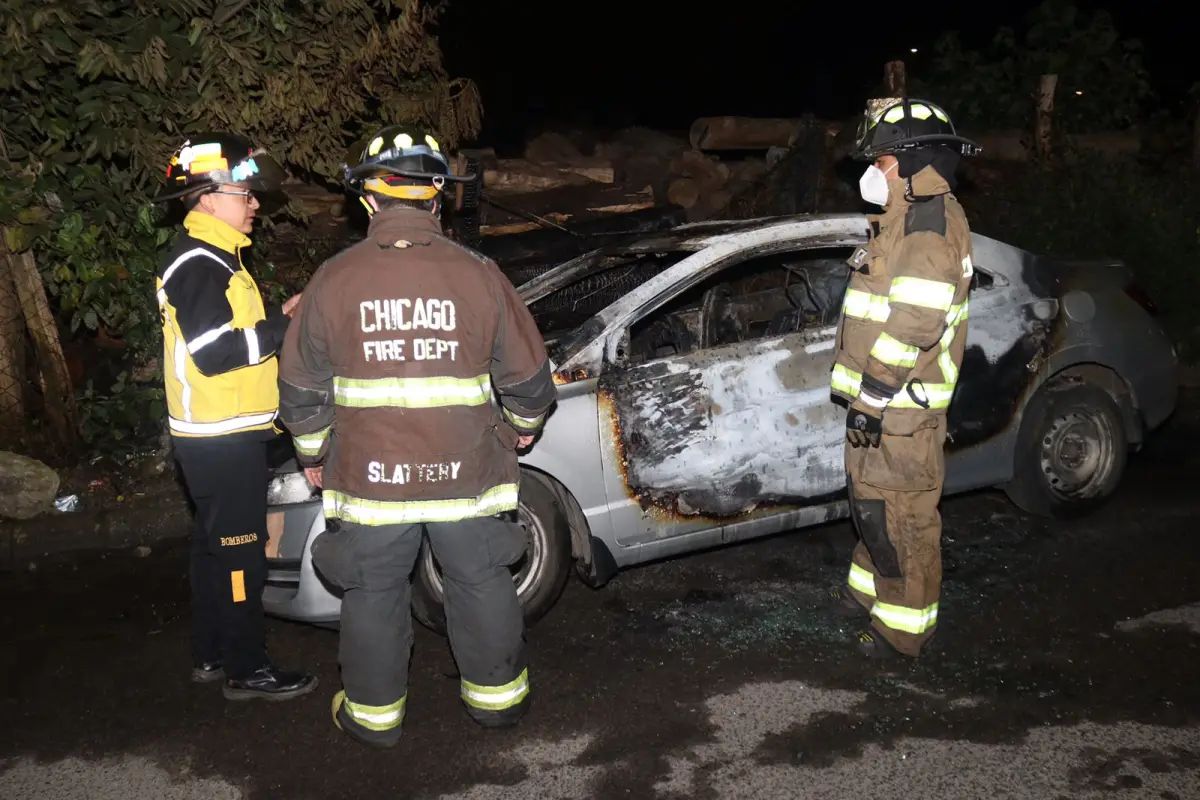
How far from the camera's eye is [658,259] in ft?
18.5

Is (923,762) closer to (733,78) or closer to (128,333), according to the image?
(128,333)

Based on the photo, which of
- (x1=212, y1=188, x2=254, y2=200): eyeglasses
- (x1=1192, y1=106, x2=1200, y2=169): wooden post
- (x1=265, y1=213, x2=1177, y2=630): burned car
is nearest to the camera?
(x1=212, y1=188, x2=254, y2=200): eyeglasses

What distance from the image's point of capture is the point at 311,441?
373 centimetres

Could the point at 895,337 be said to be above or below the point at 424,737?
above

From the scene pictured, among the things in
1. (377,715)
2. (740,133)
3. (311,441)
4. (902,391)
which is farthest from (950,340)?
(740,133)

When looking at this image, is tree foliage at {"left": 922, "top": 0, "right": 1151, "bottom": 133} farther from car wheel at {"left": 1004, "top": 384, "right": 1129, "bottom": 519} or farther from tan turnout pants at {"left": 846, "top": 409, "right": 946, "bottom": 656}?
tan turnout pants at {"left": 846, "top": 409, "right": 946, "bottom": 656}

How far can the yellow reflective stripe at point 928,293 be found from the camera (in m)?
3.97

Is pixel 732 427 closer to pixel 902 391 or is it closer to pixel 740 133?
pixel 902 391

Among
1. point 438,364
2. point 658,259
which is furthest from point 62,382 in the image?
point 438,364

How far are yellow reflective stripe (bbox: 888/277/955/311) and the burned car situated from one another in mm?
976

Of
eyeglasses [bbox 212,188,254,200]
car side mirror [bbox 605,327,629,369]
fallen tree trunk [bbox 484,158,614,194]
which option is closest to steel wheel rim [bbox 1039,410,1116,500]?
car side mirror [bbox 605,327,629,369]

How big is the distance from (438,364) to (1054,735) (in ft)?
8.01

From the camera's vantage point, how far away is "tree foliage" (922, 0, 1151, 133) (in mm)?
11312

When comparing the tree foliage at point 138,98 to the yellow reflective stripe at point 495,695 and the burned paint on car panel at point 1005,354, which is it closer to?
the burned paint on car panel at point 1005,354
